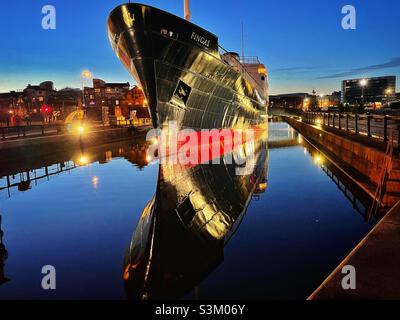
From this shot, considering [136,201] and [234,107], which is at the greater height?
[234,107]

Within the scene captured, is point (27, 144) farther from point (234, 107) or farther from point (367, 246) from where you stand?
point (367, 246)

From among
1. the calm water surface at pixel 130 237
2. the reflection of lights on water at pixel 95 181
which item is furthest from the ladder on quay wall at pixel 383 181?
the reflection of lights on water at pixel 95 181

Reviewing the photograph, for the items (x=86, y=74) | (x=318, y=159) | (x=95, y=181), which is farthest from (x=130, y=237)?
(x=86, y=74)

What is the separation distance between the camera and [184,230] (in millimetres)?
7391

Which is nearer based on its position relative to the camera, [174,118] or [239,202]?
[239,202]

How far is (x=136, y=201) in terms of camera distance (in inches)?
408

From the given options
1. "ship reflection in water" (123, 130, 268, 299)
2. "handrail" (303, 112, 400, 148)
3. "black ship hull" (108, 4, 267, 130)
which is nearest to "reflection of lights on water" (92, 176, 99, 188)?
"ship reflection in water" (123, 130, 268, 299)

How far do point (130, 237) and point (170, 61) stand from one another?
1023 centimetres

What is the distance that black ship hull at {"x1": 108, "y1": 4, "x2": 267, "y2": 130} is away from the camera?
1439 cm

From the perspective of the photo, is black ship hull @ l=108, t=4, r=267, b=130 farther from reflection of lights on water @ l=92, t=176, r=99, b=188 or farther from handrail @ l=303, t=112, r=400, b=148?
handrail @ l=303, t=112, r=400, b=148

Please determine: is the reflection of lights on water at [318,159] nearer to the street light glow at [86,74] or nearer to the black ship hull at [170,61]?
the black ship hull at [170,61]

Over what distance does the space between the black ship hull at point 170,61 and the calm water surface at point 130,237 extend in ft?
14.5
